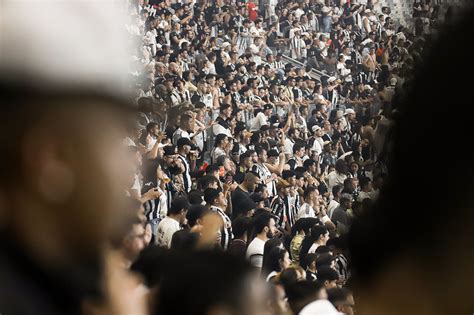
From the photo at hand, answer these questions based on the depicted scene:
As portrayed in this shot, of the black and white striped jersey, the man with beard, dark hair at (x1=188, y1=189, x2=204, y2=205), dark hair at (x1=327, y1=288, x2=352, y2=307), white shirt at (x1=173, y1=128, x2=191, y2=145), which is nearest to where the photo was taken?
dark hair at (x1=327, y1=288, x2=352, y2=307)

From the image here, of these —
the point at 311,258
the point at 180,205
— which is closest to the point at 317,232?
the point at 311,258

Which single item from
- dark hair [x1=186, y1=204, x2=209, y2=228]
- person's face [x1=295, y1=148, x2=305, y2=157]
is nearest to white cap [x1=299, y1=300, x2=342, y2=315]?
dark hair [x1=186, y1=204, x2=209, y2=228]

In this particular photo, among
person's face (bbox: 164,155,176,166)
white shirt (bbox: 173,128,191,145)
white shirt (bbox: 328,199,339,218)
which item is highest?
person's face (bbox: 164,155,176,166)

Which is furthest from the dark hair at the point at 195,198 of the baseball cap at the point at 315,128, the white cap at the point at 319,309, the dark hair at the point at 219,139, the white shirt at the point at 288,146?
the baseball cap at the point at 315,128

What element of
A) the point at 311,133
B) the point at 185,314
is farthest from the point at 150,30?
the point at 185,314

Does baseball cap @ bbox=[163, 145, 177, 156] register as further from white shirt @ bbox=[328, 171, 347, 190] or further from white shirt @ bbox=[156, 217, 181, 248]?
white shirt @ bbox=[328, 171, 347, 190]

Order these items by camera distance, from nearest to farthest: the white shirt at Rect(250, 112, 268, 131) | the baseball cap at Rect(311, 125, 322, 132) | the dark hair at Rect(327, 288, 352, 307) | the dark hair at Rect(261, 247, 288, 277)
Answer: the dark hair at Rect(327, 288, 352, 307) < the dark hair at Rect(261, 247, 288, 277) < the white shirt at Rect(250, 112, 268, 131) < the baseball cap at Rect(311, 125, 322, 132)

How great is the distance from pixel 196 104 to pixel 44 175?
8385 millimetres

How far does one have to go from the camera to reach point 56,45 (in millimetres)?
678

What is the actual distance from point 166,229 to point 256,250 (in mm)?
518

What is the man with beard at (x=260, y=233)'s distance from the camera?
455cm

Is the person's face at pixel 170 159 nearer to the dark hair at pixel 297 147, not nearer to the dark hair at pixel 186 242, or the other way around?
the dark hair at pixel 297 147

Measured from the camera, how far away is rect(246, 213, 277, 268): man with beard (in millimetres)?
4547

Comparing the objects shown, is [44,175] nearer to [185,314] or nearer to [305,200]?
[185,314]
